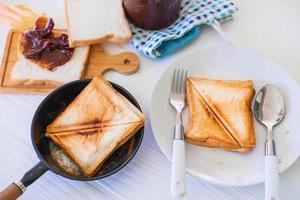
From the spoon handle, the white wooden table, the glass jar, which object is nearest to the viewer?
the spoon handle

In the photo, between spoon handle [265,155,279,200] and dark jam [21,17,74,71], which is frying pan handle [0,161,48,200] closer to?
dark jam [21,17,74,71]

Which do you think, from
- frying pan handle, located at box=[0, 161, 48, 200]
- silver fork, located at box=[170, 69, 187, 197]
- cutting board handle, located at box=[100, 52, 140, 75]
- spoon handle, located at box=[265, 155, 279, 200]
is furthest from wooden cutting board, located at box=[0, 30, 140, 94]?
spoon handle, located at box=[265, 155, 279, 200]

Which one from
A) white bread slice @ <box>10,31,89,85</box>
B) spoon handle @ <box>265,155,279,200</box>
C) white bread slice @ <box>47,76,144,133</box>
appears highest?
white bread slice @ <box>10,31,89,85</box>

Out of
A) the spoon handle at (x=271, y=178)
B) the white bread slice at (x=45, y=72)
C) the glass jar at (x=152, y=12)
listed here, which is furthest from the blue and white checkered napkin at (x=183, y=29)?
the spoon handle at (x=271, y=178)

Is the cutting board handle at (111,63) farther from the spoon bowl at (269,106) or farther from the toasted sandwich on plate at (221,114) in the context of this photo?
the spoon bowl at (269,106)

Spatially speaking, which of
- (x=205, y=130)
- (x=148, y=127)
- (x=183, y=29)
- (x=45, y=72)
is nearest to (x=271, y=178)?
(x=205, y=130)

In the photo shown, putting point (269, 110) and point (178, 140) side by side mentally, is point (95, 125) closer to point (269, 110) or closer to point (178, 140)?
point (178, 140)

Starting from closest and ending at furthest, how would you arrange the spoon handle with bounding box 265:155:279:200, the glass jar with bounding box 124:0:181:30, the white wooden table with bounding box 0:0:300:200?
the spoon handle with bounding box 265:155:279:200
the white wooden table with bounding box 0:0:300:200
the glass jar with bounding box 124:0:181:30
